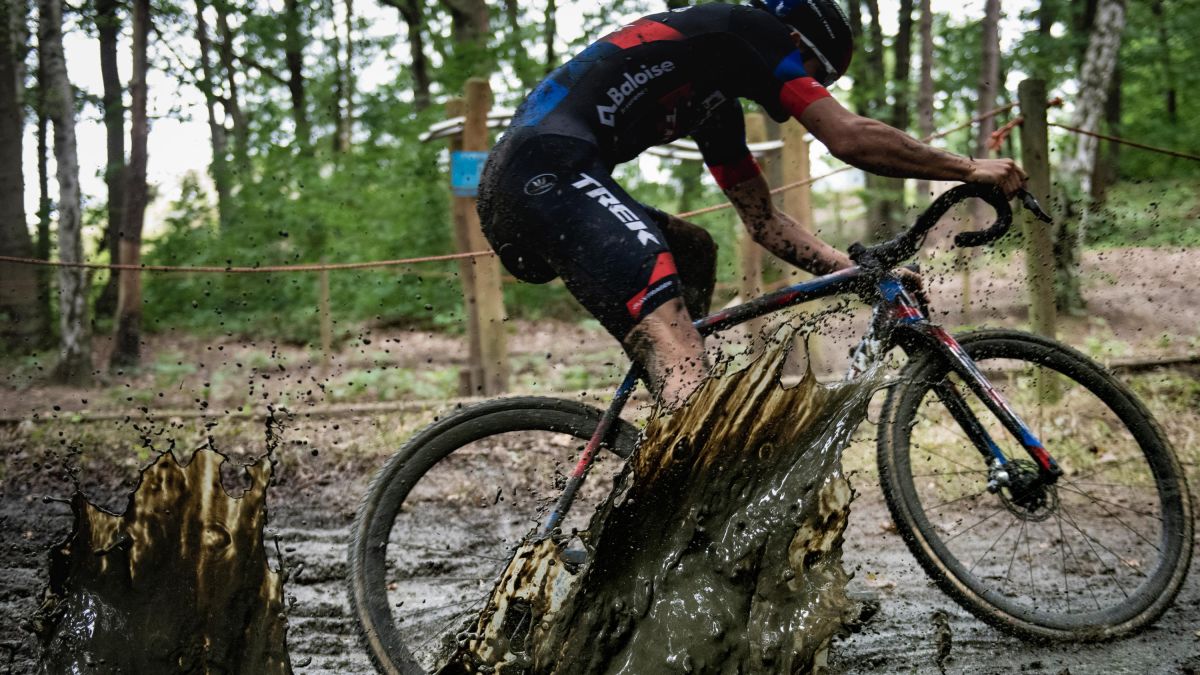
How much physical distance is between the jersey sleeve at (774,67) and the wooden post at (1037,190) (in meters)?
3.08

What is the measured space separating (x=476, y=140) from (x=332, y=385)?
325 centimetres

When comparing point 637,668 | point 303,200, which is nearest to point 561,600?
point 637,668

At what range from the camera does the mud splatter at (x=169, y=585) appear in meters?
1.94

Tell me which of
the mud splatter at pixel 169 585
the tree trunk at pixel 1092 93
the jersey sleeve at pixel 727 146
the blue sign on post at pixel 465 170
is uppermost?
the tree trunk at pixel 1092 93

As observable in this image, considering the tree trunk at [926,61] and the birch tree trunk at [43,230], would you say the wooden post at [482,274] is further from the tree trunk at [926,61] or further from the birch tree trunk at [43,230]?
the tree trunk at [926,61]

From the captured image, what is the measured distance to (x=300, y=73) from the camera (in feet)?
66.1

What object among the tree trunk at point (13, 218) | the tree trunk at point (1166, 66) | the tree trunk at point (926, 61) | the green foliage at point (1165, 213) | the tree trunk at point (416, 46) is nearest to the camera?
the tree trunk at point (13, 218)

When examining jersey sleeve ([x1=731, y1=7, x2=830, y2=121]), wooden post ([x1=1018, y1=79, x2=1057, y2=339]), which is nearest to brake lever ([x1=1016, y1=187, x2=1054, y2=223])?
jersey sleeve ([x1=731, y1=7, x2=830, y2=121])

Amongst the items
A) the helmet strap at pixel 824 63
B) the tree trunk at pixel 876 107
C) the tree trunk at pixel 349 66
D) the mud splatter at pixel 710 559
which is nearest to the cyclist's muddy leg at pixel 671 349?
the mud splatter at pixel 710 559

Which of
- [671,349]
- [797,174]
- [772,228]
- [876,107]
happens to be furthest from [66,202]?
[876,107]

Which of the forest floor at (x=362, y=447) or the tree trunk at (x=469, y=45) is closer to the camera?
the forest floor at (x=362, y=447)

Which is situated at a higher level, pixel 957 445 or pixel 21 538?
pixel 957 445

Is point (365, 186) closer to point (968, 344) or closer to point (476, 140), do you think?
point (476, 140)

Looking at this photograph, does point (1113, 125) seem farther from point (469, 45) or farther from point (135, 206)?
point (135, 206)
